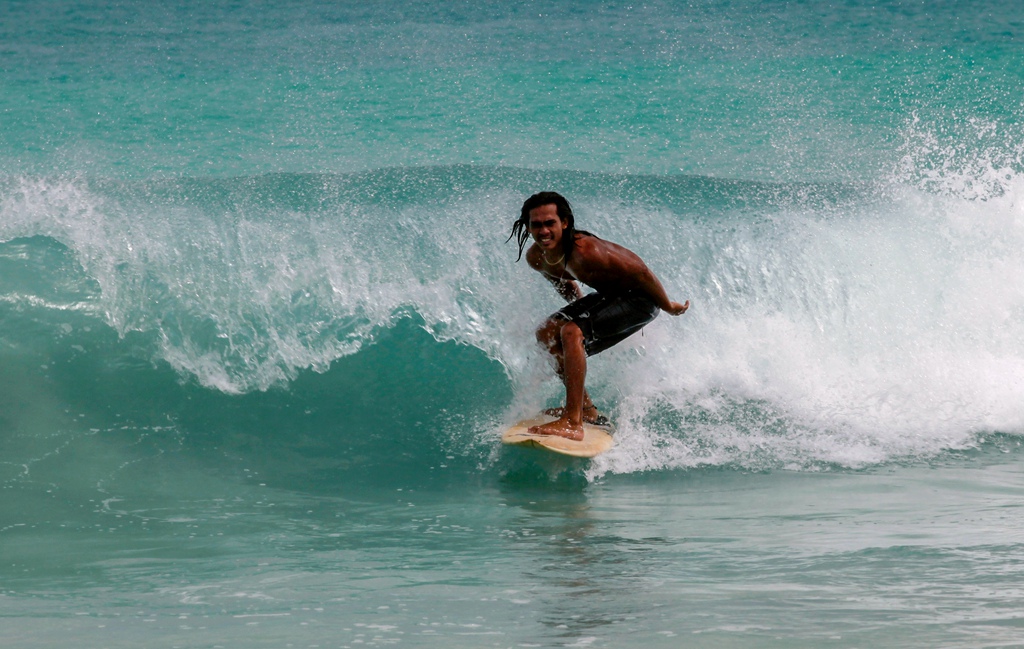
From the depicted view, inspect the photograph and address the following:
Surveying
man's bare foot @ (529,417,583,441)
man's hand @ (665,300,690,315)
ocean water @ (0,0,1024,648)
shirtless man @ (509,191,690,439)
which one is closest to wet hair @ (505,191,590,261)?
shirtless man @ (509,191,690,439)

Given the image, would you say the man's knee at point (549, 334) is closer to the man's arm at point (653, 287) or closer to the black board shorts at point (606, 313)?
the black board shorts at point (606, 313)

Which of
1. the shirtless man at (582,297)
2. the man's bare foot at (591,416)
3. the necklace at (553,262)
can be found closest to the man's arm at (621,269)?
the shirtless man at (582,297)

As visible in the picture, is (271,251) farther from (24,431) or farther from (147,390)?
(24,431)

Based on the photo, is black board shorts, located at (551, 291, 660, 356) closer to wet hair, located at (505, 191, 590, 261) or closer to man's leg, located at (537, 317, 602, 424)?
man's leg, located at (537, 317, 602, 424)

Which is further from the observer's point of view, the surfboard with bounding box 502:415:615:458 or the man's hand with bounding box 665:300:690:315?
the man's hand with bounding box 665:300:690:315

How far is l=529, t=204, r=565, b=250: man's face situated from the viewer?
4.89m

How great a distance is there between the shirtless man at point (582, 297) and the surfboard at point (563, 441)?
2.0 inches

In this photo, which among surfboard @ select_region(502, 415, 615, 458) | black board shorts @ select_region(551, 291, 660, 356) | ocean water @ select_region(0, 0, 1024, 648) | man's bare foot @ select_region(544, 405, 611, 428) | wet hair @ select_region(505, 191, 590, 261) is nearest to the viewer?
ocean water @ select_region(0, 0, 1024, 648)

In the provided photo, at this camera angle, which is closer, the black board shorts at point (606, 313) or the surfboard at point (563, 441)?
the surfboard at point (563, 441)

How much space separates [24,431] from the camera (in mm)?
5648

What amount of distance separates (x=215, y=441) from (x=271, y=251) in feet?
6.15

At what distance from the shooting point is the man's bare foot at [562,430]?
514 cm

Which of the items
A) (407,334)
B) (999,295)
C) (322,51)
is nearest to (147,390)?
(407,334)

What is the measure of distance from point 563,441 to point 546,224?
3.38 feet
